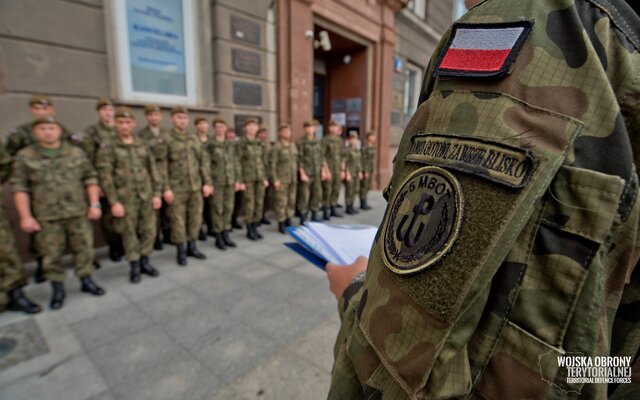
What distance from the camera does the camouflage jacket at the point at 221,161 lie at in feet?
14.8

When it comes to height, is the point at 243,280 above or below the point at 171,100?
below

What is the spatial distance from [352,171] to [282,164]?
1.96 meters

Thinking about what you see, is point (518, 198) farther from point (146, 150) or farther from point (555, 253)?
point (146, 150)

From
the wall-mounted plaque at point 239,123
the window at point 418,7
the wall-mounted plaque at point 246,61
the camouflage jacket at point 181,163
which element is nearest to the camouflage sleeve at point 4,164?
the camouflage jacket at point 181,163

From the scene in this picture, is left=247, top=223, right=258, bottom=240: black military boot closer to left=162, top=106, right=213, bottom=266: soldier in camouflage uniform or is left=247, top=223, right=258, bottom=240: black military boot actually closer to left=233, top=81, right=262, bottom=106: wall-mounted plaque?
left=162, top=106, right=213, bottom=266: soldier in camouflage uniform

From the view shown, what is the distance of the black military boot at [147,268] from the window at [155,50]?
2169mm

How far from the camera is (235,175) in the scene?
4.68 m

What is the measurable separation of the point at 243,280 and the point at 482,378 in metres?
3.11

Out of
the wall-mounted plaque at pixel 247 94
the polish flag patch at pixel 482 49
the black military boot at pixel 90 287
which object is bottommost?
the black military boot at pixel 90 287

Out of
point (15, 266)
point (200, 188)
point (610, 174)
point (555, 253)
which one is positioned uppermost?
point (610, 174)

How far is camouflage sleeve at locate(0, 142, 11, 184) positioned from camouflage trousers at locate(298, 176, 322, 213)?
377 cm

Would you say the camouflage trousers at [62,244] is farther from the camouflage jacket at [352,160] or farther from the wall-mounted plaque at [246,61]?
the camouflage jacket at [352,160]

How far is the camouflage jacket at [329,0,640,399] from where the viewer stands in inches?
15.9

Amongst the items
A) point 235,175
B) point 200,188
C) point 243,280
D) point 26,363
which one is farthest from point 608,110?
point 235,175
